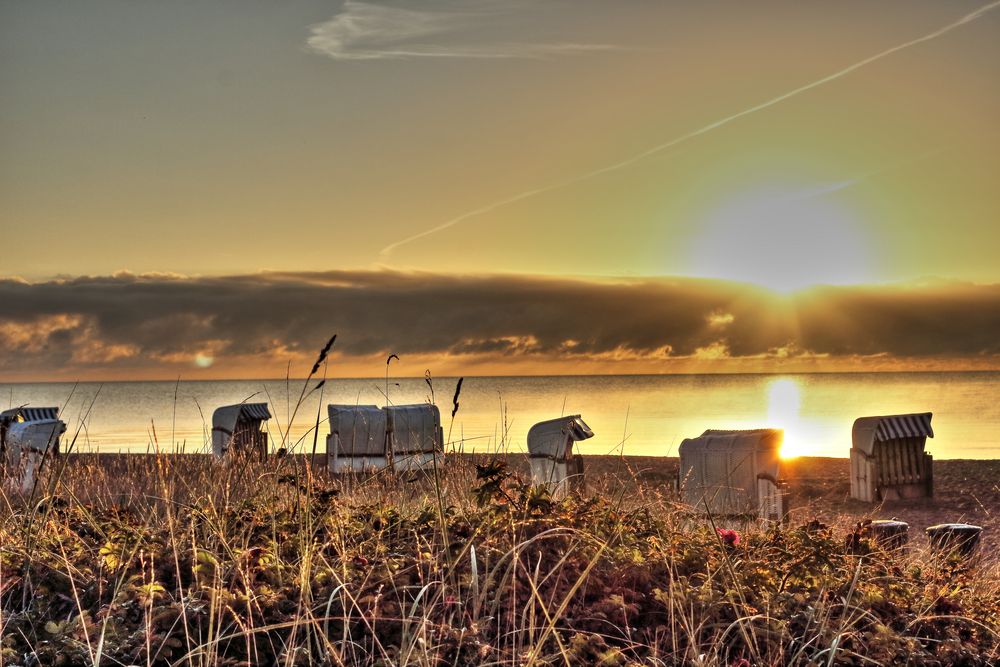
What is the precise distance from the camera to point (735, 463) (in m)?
9.63

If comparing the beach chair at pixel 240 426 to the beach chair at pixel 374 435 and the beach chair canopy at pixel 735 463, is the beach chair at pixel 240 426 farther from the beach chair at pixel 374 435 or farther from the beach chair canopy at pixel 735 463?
the beach chair canopy at pixel 735 463

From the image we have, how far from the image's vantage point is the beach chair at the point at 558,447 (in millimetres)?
10664

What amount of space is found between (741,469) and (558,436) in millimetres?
2109

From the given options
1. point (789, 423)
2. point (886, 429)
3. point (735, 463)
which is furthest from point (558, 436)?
point (789, 423)

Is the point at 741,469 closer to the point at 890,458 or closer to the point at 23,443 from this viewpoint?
the point at 890,458

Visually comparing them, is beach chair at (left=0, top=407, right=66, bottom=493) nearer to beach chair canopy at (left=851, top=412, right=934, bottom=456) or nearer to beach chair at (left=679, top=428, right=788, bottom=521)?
beach chair at (left=679, top=428, right=788, bottom=521)

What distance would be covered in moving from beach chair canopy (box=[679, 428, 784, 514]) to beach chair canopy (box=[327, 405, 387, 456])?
20.5 ft

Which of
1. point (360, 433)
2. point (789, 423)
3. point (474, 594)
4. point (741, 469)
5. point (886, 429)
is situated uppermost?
point (789, 423)

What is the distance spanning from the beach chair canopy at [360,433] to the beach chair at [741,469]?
20.5 ft

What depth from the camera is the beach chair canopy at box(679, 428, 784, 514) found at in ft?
31.3

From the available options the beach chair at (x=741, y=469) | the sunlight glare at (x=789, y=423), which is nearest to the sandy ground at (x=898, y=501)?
the beach chair at (x=741, y=469)

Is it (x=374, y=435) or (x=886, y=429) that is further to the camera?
(x=374, y=435)

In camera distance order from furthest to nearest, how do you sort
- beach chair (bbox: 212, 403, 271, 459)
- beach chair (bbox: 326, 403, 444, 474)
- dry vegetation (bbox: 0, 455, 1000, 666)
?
1. beach chair (bbox: 212, 403, 271, 459)
2. beach chair (bbox: 326, 403, 444, 474)
3. dry vegetation (bbox: 0, 455, 1000, 666)

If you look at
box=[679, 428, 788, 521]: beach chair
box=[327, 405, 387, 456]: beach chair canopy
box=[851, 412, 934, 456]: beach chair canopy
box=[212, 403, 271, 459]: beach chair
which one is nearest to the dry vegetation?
box=[679, 428, 788, 521]: beach chair
